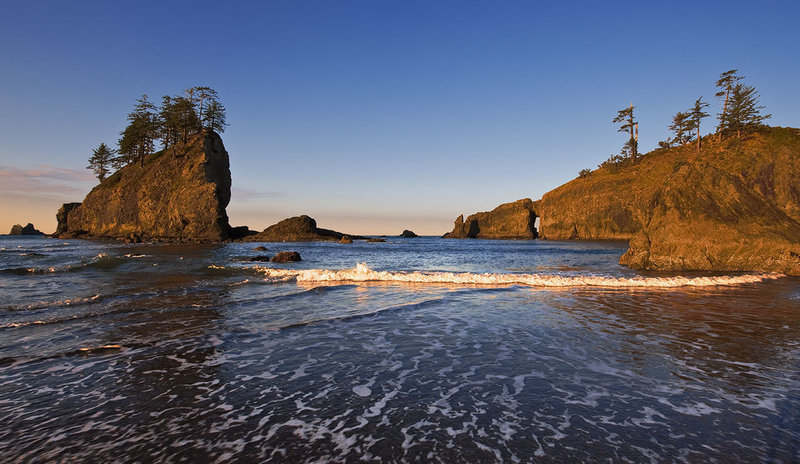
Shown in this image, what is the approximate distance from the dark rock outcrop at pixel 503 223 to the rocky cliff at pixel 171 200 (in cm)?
7420

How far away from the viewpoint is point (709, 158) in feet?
204

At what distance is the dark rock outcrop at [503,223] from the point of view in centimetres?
10288

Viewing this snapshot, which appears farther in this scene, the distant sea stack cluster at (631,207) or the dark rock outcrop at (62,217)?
the dark rock outcrop at (62,217)

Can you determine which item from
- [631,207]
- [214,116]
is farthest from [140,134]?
[631,207]

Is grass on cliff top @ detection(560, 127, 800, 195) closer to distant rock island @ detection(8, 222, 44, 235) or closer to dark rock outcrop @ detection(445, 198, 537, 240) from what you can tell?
dark rock outcrop @ detection(445, 198, 537, 240)

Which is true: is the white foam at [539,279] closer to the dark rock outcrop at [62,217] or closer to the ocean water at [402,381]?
the ocean water at [402,381]

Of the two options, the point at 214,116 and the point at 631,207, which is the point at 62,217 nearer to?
the point at 214,116

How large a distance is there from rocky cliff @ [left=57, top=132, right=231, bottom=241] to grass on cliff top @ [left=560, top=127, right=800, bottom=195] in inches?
2699

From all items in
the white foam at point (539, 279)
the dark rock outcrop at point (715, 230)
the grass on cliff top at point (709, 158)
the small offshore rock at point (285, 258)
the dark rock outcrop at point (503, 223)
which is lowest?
the white foam at point (539, 279)

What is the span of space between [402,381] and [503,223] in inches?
4301

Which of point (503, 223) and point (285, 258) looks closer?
point (285, 258)

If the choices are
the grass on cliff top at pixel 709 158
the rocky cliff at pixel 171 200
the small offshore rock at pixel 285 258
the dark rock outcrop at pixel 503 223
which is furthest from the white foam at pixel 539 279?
the dark rock outcrop at pixel 503 223

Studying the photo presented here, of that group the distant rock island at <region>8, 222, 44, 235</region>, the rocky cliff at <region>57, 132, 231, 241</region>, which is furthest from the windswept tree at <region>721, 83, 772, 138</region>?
the distant rock island at <region>8, 222, 44, 235</region>

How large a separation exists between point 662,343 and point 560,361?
2550mm
